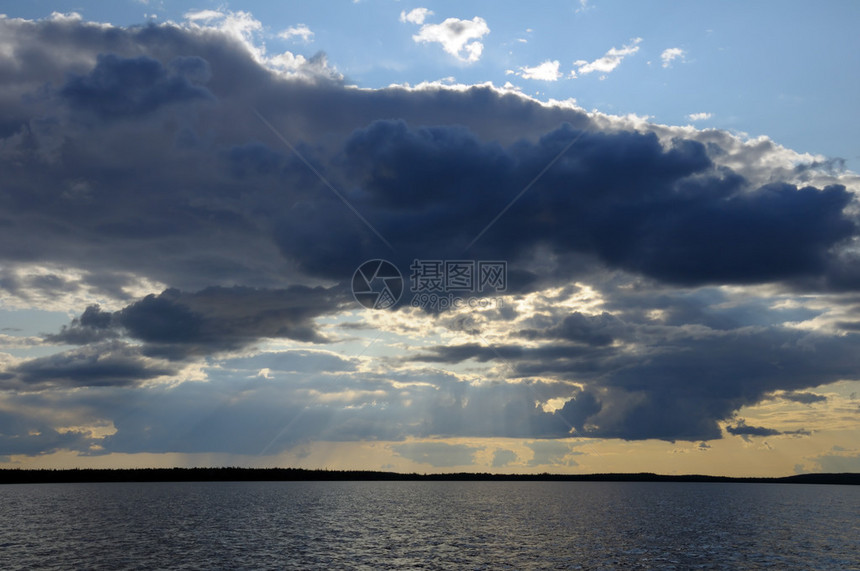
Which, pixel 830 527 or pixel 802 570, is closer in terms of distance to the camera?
pixel 802 570

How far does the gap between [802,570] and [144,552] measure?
84255 mm

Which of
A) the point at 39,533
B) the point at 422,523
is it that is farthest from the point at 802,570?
the point at 39,533

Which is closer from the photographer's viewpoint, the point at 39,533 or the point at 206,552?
the point at 206,552

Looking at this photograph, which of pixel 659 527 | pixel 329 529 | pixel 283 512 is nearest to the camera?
pixel 329 529

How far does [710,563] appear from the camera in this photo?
270 ft

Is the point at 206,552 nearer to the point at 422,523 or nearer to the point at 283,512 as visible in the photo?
the point at 422,523

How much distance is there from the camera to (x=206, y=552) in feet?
285

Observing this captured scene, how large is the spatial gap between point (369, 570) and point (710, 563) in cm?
4380

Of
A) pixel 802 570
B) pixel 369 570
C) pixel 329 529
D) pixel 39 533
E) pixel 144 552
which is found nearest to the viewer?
pixel 369 570

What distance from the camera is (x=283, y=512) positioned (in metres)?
168

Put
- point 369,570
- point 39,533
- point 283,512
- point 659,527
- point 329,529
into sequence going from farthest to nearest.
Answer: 1. point 283,512
2. point 659,527
3. point 329,529
4. point 39,533
5. point 369,570

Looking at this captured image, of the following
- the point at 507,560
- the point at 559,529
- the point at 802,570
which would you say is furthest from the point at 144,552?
the point at 802,570

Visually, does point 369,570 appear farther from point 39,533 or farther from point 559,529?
point 39,533

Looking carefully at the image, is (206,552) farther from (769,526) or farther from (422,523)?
(769,526)
